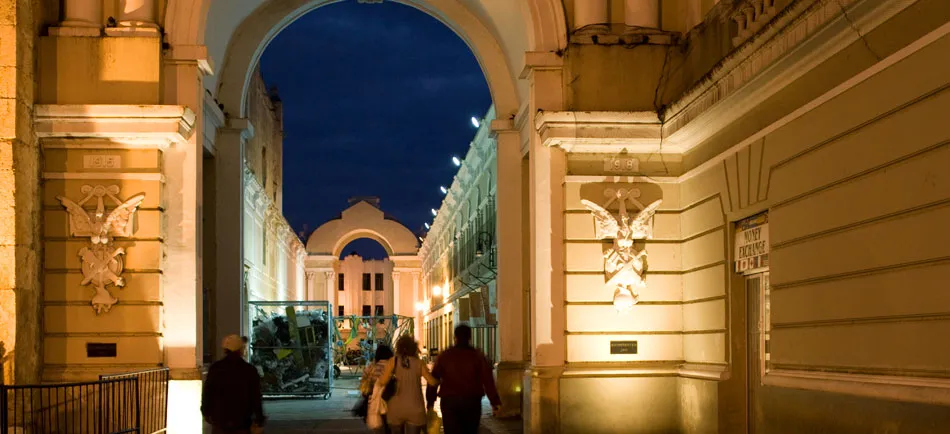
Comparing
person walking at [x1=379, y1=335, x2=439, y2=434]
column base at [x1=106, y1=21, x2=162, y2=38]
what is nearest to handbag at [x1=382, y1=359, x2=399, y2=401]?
person walking at [x1=379, y1=335, x2=439, y2=434]

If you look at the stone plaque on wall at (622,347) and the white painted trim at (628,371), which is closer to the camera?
the white painted trim at (628,371)

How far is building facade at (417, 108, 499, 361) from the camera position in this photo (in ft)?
96.6

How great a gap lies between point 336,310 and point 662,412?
72.6 metres

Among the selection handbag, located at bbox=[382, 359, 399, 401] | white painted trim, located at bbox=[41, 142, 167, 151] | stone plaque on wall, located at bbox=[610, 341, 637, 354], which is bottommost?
handbag, located at bbox=[382, 359, 399, 401]

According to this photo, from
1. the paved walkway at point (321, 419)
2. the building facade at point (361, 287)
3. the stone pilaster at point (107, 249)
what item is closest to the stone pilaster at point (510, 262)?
the paved walkway at point (321, 419)

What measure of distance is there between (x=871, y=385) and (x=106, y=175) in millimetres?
10193

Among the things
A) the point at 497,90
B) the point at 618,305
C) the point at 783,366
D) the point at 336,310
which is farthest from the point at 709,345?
the point at 336,310

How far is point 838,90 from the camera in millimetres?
9914

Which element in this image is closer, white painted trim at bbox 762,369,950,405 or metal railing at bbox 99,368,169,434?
white painted trim at bbox 762,369,950,405

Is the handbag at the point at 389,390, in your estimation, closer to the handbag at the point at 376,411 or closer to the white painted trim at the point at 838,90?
the handbag at the point at 376,411

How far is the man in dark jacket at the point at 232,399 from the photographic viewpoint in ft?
32.6

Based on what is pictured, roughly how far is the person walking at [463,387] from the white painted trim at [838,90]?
400 cm

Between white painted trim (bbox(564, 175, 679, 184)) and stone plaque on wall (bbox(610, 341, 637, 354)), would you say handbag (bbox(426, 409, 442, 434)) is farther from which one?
white painted trim (bbox(564, 175, 679, 184))

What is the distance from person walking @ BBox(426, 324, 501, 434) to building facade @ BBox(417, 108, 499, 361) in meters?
10.1
